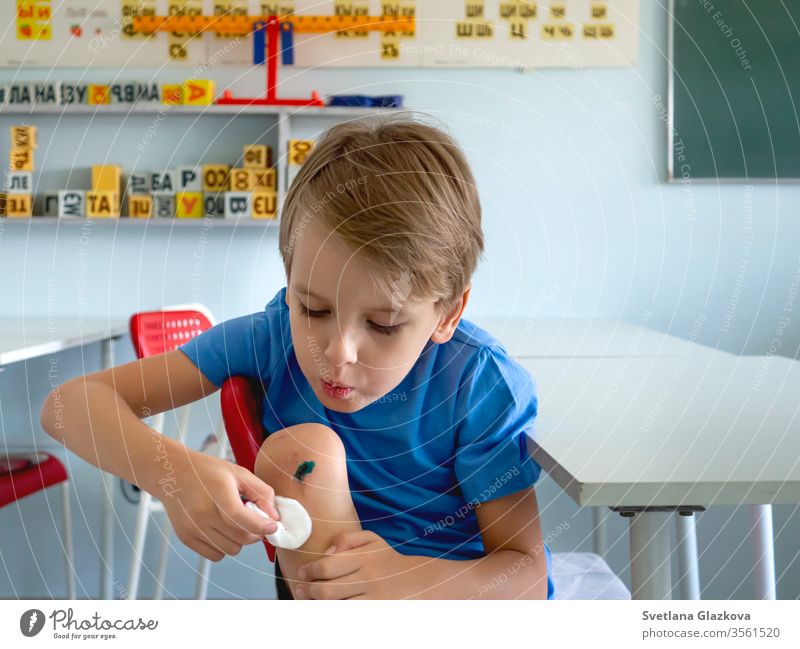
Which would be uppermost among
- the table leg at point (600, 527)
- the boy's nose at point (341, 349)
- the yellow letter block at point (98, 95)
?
the yellow letter block at point (98, 95)

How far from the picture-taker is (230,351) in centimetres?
60

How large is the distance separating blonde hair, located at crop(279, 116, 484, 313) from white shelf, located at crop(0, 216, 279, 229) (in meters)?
0.92

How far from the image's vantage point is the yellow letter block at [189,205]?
1526 millimetres

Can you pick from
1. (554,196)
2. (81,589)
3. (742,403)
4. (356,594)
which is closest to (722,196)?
(554,196)

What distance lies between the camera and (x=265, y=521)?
477mm

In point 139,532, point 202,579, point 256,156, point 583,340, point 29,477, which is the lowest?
point 202,579

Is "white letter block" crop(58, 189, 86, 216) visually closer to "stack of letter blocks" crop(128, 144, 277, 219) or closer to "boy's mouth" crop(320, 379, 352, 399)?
"stack of letter blocks" crop(128, 144, 277, 219)

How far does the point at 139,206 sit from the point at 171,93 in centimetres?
22

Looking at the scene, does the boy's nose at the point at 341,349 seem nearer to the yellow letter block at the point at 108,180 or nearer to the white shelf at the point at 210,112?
the white shelf at the point at 210,112

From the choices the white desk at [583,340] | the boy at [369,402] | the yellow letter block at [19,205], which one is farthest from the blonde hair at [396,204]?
the yellow letter block at [19,205]

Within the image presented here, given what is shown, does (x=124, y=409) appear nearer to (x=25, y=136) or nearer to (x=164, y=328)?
(x=164, y=328)

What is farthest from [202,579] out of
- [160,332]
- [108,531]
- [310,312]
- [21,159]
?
[310,312]

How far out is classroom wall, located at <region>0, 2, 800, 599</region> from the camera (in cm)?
151

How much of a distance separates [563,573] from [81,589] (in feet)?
3.66
